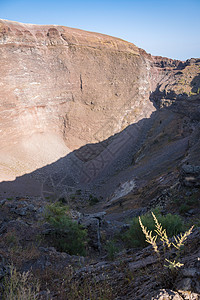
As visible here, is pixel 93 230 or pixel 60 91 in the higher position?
pixel 60 91

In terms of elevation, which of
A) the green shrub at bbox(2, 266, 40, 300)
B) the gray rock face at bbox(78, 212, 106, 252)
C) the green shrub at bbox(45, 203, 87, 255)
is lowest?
the gray rock face at bbox(78, 212, 106, 252)

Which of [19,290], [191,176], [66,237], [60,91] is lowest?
[66,237]

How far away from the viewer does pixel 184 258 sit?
2.99m

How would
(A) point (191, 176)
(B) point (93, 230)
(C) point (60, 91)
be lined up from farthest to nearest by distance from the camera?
(C) point (60, 91), (A) point (191, 176), (B) point (93, 230)

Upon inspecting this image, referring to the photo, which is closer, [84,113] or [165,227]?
[165,227]

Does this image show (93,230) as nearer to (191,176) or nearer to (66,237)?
(66,237)

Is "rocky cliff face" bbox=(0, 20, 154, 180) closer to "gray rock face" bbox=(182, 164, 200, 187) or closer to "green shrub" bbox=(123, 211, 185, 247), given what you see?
"gray rock face" bbox=(182, 164, 200, 187)

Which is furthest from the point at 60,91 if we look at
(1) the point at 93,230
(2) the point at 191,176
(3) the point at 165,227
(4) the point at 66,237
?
(3) the point at 165,227

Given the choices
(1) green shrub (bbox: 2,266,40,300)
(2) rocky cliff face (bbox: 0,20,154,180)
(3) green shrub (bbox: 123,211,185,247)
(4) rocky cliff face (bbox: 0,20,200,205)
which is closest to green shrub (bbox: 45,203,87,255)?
(3) green shrub (bbox: 123,211,185,247)

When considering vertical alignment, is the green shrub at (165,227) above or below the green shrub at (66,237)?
above

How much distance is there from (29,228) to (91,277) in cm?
419

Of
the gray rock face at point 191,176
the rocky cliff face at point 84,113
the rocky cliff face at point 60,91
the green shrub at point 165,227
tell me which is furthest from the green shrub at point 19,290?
the rocky cliff face at point 60,91

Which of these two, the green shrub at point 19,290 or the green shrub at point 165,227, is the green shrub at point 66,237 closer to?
the green shrub at point 165,227

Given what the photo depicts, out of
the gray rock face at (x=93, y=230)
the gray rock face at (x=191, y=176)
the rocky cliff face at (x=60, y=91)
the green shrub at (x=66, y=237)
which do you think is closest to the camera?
the green shrub at (x=66, y=237)
